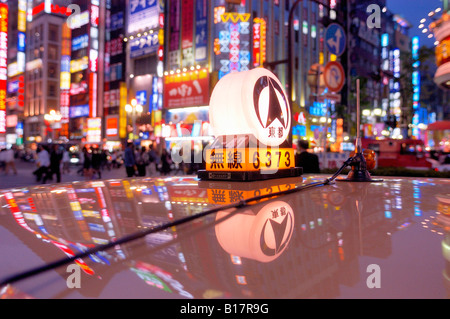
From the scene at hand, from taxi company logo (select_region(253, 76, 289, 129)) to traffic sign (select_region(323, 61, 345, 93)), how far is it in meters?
5.65

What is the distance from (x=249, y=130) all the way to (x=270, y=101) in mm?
420

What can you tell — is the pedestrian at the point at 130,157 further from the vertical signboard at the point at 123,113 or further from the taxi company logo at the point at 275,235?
the vertical signboard at the point at 123,113

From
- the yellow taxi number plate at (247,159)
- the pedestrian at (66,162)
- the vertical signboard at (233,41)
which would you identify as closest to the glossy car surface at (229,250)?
the yellow taxi number plate at (247,159)

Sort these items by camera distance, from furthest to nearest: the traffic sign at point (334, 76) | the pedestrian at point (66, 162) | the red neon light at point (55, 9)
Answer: the red neon light at point (55, 9) < the pedestrian at point (66, 162) < the traffic sign at point (334, 76)

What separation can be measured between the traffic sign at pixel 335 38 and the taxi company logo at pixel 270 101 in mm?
6039

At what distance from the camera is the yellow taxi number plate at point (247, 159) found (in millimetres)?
3167

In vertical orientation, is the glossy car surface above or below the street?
above

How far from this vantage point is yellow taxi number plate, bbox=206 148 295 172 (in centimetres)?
317

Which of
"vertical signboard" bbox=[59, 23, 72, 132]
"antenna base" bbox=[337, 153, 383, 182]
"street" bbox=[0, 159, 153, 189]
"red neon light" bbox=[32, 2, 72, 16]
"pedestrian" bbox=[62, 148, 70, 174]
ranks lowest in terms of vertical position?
"street" bbox=[0, 159, 153, 189]

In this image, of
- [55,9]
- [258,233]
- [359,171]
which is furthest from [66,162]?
[55,9]
